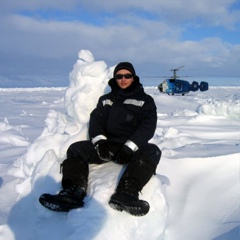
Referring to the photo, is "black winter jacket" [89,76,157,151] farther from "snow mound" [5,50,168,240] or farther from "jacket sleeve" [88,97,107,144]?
"snow mound" [5,50,168,240]

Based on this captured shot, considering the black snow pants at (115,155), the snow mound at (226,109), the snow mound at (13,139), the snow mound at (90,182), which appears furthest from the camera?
the snow mound at (226,109)

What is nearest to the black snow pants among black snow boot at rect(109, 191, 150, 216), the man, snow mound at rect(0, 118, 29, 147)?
the man

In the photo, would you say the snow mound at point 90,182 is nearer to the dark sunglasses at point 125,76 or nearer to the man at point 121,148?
the man at point 121,148

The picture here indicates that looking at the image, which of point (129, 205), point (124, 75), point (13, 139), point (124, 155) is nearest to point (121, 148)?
point (124, 155)

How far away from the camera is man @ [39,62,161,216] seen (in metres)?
2.06

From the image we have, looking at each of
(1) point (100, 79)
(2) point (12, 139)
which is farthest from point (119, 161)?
(2) point (12, 139)

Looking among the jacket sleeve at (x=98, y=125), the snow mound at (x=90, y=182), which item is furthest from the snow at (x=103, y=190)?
the jacket sleeve at (x=98, y=125)

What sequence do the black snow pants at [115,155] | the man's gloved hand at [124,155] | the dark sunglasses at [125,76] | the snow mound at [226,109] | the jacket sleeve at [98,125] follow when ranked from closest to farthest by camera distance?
1. the black snow pants at [115,155]
2. the man's gloved hand at [124,155]
3. the jacket sleeve at [98,125]
4. the dark sunglasses at [125,76]
5. the snow mound at [226,109]

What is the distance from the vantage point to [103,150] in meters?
2.52

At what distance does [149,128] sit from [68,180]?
32.7 inches

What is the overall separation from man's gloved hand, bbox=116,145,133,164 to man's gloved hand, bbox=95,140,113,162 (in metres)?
0.11

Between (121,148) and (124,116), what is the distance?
38 cm

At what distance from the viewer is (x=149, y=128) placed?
8.58 feet

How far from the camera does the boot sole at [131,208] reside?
201 centimetres
